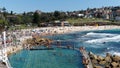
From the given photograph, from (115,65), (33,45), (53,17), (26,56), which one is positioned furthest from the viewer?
(53,17)

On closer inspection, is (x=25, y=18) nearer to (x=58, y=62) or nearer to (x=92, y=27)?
(x=92, y=27)

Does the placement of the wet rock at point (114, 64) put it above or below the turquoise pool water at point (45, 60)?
above

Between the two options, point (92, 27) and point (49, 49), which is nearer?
point (49, 49)

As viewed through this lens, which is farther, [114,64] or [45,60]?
[45,60]

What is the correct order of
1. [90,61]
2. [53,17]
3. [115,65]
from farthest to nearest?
1. [53,17]
2. [90,61]
3. [115,65]

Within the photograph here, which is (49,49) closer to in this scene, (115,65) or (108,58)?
(108,58)

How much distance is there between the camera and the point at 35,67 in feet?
131

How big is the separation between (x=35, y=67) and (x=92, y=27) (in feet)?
261

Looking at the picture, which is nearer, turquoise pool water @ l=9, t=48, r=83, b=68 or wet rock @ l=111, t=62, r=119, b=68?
wet rock @ l=111, t=62, r=119, b=68

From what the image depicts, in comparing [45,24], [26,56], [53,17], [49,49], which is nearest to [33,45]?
[49,49]

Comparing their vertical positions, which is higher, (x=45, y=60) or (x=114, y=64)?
(x=114, y=64)

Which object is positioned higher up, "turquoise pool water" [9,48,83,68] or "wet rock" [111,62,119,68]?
"wet rock" [111,62,119,68]

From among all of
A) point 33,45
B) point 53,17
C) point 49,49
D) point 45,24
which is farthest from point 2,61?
point 53,17

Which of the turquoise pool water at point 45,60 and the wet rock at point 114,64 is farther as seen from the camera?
the turquoise pool water at point 45,60
